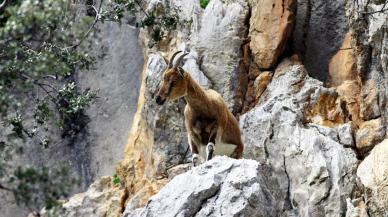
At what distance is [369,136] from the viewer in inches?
571

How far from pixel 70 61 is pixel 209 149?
3.81m

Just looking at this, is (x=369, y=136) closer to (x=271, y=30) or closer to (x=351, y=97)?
(x=351, y=97)

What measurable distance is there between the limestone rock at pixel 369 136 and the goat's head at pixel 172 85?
3221 millimetres

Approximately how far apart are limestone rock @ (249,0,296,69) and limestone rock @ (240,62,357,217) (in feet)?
1.99

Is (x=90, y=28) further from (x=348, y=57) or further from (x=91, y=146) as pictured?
(x=91, y=146)

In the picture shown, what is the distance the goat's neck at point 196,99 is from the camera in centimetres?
1401

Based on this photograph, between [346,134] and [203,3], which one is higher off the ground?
[203,3]

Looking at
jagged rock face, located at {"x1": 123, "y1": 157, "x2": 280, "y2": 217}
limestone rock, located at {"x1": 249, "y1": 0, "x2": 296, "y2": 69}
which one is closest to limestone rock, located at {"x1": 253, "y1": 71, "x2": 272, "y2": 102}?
limestone rock, located at {"x1": 249, "y1": 0, "x2": 296, "y2": 69}

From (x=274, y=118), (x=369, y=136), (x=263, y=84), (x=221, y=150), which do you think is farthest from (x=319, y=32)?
(x=221, y=150)

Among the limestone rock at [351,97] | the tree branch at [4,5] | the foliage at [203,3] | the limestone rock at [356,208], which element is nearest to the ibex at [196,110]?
the limestone rock at [356,208]

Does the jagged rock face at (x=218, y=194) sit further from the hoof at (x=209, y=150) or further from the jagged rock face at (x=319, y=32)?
the jagged rock face at (x=319, y=32)

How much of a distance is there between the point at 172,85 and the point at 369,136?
11.8 ft

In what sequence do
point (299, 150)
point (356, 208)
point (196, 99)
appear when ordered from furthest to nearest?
point (299, 150), point (196, 99), point (356, 208)

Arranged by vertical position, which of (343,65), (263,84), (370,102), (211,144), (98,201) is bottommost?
(98,201)
